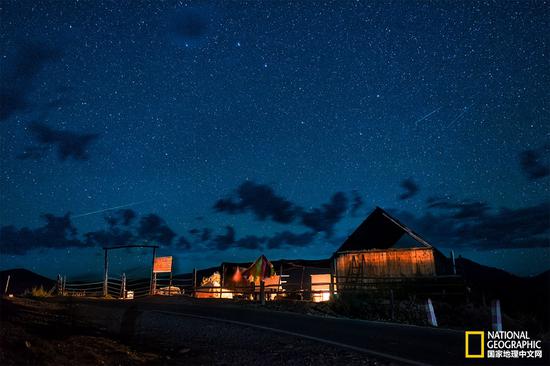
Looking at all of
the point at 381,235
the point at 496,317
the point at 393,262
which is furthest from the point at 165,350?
the point at 381,235

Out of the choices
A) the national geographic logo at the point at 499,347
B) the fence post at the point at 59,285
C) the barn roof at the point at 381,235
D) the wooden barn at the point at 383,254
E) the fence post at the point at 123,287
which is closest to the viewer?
the national geographic logo at the point at 499,347

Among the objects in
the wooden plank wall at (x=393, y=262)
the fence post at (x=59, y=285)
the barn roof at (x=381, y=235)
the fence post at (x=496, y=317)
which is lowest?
the fence post at (x=59, y=285)

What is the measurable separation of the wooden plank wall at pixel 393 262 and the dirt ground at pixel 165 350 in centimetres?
1707

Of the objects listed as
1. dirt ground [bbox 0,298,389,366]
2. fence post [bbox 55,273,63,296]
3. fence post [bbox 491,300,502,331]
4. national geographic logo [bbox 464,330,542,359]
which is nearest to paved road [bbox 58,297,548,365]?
national geographic logo [bbox 464,330,542,359]

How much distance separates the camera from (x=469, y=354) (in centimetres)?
732

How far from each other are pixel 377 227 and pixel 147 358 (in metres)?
23.0

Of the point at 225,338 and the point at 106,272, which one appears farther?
the point at 106,272

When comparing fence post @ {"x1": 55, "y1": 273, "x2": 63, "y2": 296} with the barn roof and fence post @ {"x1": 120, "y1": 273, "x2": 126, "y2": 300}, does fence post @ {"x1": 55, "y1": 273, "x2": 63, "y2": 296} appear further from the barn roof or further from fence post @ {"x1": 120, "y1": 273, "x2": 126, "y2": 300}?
the barn roof

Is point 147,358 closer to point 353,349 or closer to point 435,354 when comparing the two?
point 353,349

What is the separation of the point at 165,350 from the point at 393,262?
2081 cm

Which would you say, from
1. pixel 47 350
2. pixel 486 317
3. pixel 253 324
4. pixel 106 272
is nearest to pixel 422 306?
pixel 486 317

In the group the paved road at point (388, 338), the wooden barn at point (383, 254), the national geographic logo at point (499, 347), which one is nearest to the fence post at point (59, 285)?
the wooden barn at point (383, 254)

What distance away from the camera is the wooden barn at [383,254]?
25656 mm

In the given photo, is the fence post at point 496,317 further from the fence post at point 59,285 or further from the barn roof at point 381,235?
the fence post at point 59,285
